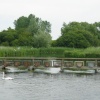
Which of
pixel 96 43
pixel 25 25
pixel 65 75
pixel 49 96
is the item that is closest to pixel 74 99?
pixel 49 96

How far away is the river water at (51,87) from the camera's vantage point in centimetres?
3200

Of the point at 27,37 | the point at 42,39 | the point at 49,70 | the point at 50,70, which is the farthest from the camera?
the point at 27,37

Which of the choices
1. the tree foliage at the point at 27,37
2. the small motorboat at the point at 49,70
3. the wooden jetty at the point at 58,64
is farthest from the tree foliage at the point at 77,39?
the small motorboat at the point at 49,70

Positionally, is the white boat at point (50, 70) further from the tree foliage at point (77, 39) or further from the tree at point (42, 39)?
the tree foliage at point (77, 39)

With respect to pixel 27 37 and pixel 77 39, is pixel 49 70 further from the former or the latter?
pixel 77 39

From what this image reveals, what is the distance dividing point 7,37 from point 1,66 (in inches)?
2798

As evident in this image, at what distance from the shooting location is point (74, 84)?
3984 centimetres

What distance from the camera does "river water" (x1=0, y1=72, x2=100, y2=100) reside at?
32.0 meters

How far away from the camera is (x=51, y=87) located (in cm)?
3750

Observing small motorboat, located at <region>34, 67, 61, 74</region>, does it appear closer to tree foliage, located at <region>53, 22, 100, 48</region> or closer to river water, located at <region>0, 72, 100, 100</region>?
river water, located at <region>0, 72, 100, 100</region>

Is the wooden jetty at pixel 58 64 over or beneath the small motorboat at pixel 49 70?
over

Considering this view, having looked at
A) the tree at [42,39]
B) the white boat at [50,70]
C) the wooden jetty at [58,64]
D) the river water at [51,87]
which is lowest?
the river water at [51,87]

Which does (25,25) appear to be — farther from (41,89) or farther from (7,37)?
(41,89)

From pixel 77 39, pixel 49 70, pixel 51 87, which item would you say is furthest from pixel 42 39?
pixel 51 87
